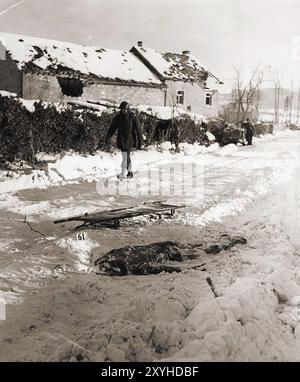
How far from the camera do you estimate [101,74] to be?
29625mm

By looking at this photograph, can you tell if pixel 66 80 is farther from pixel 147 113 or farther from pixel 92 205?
pixel 92 205

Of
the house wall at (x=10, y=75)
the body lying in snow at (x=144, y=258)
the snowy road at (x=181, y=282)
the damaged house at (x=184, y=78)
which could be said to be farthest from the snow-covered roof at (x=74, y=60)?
the body lying in snow at (x=144, y=258)

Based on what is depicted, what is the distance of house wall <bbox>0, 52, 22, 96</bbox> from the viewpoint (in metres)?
25.4

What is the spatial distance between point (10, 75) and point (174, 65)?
17.4m

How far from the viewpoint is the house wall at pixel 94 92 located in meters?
25.8

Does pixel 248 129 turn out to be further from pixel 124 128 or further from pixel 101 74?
pixel 124 128

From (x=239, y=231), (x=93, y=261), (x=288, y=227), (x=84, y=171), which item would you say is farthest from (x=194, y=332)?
(x=84, y=171)

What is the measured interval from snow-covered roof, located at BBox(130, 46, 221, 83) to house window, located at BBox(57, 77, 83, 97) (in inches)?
359

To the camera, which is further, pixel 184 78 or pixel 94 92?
pixel 184 78

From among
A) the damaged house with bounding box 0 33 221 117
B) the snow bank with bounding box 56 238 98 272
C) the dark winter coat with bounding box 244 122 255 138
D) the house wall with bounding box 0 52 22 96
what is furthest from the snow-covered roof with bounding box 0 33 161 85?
the snow bank with bounding box 56 238 98 272

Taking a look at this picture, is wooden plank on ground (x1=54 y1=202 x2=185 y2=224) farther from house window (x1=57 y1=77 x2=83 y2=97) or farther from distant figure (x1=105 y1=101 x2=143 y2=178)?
house window (x1=57 y1=77 x2=83 y2=97)

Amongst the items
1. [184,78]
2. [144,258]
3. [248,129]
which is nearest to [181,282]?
[144,258]

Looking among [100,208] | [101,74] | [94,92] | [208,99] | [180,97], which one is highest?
[101,74]

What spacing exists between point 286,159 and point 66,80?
684 inches
